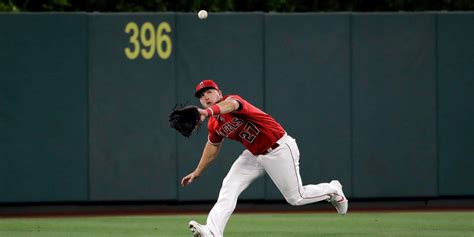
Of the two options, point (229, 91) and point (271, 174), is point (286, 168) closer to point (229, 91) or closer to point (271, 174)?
point (271, 174)

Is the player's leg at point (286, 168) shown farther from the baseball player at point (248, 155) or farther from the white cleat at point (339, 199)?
the white cleat at point (339, 199)

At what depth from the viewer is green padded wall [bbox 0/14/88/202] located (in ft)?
48.0

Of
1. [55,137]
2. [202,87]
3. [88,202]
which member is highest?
A: [202,87]

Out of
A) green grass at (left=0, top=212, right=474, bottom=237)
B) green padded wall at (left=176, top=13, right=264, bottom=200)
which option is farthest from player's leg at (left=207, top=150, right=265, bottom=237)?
green padded wall at (left=176, top=13, right=264, bottom=200)

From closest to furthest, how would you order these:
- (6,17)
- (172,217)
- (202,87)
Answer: (202,87) < (172,217) < (6,17)

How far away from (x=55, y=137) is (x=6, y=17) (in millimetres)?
1895

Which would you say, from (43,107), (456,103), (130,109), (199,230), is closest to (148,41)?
(130,109)

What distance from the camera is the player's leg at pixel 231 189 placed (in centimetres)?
926

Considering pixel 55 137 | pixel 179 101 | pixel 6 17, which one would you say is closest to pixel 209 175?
pixel 179 101

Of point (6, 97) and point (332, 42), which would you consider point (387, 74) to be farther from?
point (6, 97)

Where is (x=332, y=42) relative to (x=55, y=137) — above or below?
above

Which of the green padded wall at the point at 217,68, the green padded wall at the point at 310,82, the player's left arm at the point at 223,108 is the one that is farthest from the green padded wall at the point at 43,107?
the player's left arm at the point at 223,108

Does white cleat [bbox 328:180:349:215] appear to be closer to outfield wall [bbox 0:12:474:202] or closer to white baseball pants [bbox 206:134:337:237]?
white baseball pants [bbox 206:134:337:237]

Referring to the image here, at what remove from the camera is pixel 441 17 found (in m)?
15.0
